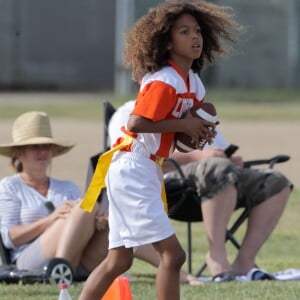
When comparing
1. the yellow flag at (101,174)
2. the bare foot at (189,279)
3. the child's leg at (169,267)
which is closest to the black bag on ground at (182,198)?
the bare foot at (189,279)

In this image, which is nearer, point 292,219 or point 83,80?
point 292,219

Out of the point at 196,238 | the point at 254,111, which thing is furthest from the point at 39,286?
the point at 254,111

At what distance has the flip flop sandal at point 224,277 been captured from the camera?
7.26 metres

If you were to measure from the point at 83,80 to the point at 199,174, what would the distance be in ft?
104

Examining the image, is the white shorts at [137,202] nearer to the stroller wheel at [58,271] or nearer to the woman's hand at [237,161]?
the stroller wheel at [58,271]

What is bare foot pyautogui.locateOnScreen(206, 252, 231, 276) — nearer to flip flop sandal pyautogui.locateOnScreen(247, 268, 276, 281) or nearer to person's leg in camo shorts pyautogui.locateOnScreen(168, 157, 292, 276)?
person's leg in camo shorts pyautogui.locateOnScreen(168, 157, 292, 276)

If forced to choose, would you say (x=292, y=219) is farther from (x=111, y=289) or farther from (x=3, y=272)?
(x=111, y=289)

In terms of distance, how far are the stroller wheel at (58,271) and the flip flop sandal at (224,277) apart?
856mm

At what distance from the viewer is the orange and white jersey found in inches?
206

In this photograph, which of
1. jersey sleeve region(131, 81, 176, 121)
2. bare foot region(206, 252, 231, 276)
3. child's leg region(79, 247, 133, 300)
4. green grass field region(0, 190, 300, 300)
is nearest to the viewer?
jersey sleeve region(131, 81, 176, 121)

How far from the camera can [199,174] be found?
7.53 m

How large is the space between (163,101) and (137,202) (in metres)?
0.43

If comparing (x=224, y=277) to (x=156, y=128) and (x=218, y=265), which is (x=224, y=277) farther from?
(x=156, y=128)

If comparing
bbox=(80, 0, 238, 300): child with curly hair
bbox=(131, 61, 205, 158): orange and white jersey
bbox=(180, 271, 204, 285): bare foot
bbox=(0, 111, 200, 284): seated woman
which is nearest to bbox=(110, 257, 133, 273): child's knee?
bbox=(80, 0, 238, 300): child with curly hair
